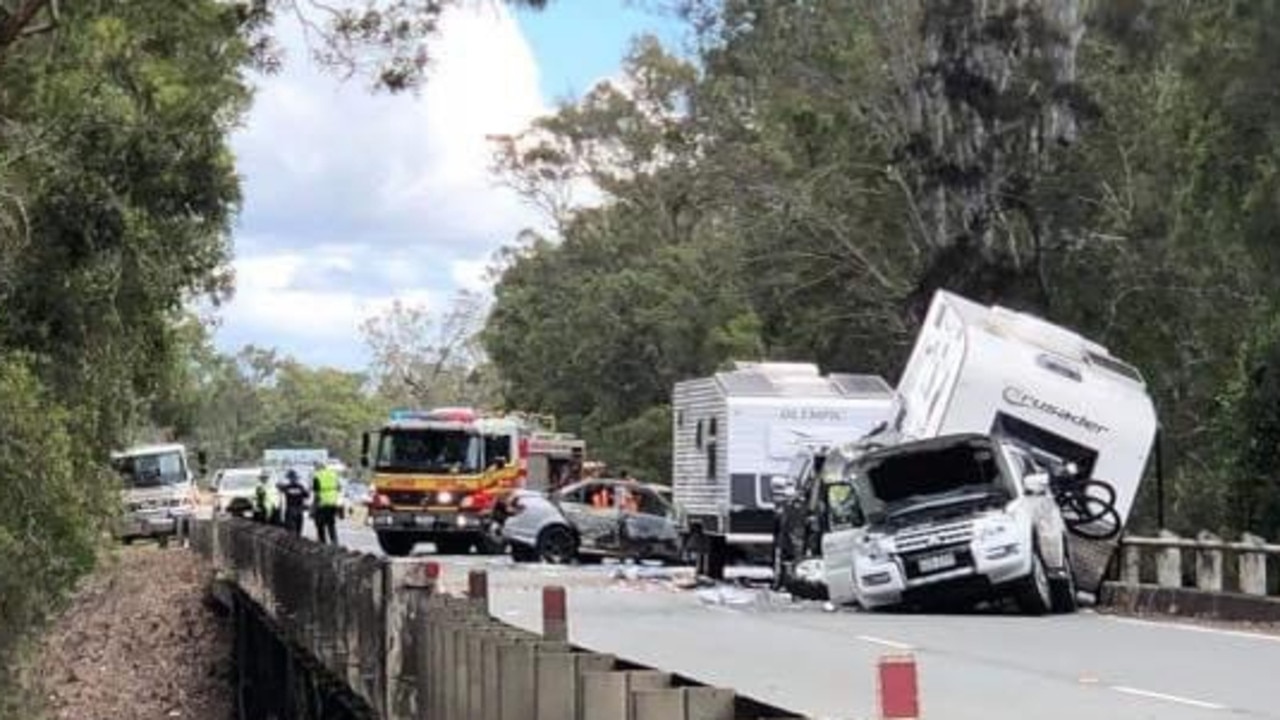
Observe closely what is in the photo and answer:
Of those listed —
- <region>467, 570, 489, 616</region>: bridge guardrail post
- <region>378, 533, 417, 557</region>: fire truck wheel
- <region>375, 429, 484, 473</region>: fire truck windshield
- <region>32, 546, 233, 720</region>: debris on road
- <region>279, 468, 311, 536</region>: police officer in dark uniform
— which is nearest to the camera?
<region>467, 570, 489, 616</region>: bridge guardrail post

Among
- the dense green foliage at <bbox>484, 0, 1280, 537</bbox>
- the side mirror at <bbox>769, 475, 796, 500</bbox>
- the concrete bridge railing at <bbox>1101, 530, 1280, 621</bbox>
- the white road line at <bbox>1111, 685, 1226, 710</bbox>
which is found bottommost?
the white road line at <bbox>1111, 685, 1226, 710</bbox>

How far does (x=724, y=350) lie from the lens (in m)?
53.9

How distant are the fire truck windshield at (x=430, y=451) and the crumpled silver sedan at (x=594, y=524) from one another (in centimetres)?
197

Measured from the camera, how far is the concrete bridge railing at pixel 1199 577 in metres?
21.5

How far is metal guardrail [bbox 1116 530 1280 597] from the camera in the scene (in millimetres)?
21547

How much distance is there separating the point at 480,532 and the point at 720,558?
28.4ft

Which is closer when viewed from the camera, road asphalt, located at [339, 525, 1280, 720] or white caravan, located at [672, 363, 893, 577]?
road asphalt, located at [339, 525, 1280, 720]

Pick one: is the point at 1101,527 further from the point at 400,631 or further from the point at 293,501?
the point at 293,501

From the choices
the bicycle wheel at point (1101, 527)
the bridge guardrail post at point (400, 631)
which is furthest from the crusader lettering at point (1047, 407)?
the bridge guardrail post at point (400, 631)

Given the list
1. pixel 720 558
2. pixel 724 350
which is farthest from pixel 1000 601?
pixel 724 350

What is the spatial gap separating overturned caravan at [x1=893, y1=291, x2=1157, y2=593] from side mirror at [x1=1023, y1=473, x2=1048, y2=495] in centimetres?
158

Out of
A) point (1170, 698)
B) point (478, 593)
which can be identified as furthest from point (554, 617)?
point (1170, 698)

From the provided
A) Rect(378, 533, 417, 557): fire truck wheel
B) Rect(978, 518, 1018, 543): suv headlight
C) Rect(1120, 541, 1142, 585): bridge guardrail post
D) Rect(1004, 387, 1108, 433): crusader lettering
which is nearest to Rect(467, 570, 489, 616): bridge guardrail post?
Rect(978, 518, 1018, 543): suv headlight

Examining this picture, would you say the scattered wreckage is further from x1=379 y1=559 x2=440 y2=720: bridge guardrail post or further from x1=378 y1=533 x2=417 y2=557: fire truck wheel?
x1=378 y1=533 x2=417 y2=557: fire truck wheel
